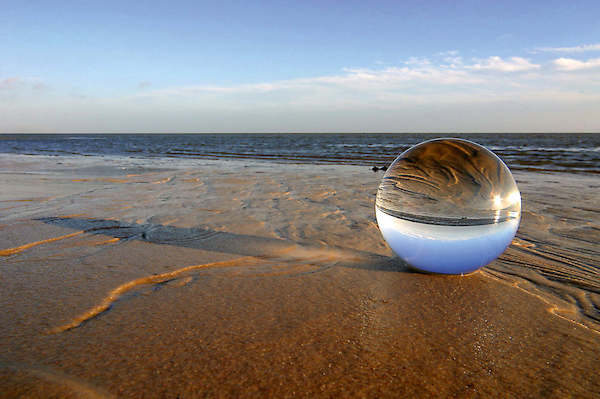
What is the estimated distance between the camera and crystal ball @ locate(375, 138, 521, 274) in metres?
2.56

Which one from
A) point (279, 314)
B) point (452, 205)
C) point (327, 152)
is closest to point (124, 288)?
point (279, 314)

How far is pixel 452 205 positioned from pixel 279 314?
143 cm

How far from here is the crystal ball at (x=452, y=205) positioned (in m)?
2.56

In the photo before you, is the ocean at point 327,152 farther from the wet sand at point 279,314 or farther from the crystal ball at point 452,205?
the crystal ball at point 452,205

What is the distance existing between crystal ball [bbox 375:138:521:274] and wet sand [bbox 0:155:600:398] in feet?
1.05

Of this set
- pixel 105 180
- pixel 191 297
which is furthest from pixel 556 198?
pixel 105 180

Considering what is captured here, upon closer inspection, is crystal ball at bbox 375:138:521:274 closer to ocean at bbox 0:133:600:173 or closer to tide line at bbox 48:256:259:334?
tide line at bbox 48:256:259:334

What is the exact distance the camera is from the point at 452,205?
2.55m

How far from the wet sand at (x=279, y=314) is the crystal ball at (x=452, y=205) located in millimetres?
320

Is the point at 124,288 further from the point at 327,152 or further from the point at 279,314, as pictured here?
the point at 327,152

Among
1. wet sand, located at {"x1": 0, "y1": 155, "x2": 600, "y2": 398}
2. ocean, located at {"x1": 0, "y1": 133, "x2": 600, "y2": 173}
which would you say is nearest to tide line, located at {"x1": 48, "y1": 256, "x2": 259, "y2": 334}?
wet sand, located at {"x1": 0, "y1": 155, "x2": 600, "y2": 398}

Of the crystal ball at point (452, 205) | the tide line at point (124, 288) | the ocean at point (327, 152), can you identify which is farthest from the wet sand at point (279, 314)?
the ocean at point (327, 152)

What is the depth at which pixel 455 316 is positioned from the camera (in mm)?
2359

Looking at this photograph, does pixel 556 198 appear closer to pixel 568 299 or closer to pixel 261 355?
pixel 568 299
